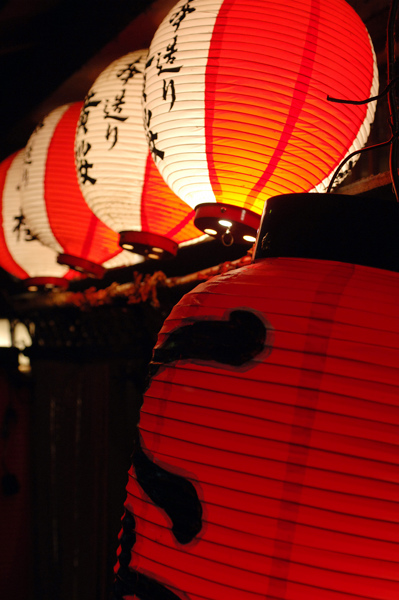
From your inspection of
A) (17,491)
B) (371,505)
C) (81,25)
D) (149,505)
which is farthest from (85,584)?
(81,25)

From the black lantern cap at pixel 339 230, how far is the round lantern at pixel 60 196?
170 centimetres

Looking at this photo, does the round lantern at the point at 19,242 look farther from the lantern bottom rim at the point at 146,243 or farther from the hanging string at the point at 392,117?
the hanging string at the point at 392,117

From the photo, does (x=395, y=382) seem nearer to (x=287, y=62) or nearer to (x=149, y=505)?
(x=149, y=505)

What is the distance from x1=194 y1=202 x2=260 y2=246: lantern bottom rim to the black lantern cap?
55cm

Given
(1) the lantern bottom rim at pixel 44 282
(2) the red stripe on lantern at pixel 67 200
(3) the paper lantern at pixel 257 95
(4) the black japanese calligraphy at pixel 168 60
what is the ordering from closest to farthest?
(3) the paper lantern at pixel 257 95, (4) the black japanese calligraphy at pixel 168 60, (2) the red stripe on lantern at pixel 67 200, (1) the lantern bottom rim at pixel 44 282

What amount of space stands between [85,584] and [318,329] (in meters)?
3.74

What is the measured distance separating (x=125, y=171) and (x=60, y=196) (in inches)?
24.0

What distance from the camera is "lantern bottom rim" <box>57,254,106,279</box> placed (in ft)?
8.95

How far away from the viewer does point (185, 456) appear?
82 centimetres

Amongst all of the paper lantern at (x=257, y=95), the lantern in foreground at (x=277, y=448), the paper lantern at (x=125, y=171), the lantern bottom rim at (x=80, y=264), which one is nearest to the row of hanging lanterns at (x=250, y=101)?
the paper lantern at (x=257, y=95)

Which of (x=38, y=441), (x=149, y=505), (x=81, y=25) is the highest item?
(x=81, y=25)

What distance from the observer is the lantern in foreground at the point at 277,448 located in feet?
2.32

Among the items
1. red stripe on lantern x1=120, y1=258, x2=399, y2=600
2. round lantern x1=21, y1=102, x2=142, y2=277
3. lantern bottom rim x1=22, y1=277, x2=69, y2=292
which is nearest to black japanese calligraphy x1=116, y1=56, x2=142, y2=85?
round lantern x1=21, y1=102, x2=142, y2=277

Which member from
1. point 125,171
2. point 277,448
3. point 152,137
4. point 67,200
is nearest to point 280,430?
point 277,448
